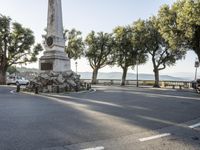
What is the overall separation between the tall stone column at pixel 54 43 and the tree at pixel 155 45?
1867cm

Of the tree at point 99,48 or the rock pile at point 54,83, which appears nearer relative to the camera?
the rock pile at point 54,83

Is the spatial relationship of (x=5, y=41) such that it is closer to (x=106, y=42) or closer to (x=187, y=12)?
(x=106, y=42)

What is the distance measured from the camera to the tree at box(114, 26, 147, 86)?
140 feet

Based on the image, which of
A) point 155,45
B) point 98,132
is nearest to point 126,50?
point 155,45

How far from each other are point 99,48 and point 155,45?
12662mm

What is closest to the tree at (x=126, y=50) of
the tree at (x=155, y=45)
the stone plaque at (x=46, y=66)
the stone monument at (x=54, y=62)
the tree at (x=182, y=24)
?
the tree at (x=155, y=45)

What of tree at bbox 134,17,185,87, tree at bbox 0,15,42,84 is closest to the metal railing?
tree at bbox 134,17,185,87

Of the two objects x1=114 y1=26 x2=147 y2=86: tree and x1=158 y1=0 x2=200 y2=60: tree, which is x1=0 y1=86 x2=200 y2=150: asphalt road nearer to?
x1=158 y1=0 x2=200 y2=60: tree

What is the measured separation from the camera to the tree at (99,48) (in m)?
47.5

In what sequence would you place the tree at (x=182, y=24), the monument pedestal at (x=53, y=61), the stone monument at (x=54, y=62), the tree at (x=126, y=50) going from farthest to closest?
the tree at (x=126, y=50) < the tree at (x=182, y=24) < the monument pedestal at (x=53, y=61) < the stone monument at (x=54, y=62)

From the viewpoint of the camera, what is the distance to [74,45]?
48.5 m

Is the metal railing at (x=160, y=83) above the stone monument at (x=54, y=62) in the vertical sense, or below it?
below

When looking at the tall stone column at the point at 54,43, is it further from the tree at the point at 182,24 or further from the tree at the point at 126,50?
the tree at the point at 126,50

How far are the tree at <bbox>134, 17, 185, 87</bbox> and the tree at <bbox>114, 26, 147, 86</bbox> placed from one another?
219 cm
